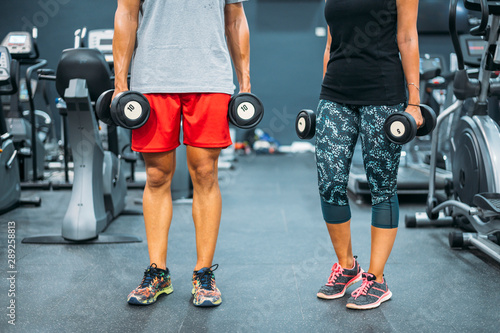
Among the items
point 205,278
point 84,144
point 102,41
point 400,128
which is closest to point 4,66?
point 84,144

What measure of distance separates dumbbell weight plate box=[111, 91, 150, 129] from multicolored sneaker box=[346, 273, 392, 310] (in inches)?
39.1

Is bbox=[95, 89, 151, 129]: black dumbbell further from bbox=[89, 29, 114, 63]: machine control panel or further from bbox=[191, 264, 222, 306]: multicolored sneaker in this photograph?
bbox=[89, 29, 114, 63]: machine control panel

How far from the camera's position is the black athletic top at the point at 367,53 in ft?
5.45

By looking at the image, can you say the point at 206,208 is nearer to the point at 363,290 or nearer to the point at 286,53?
the point at 363,290

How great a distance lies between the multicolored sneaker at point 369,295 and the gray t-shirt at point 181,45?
909mm

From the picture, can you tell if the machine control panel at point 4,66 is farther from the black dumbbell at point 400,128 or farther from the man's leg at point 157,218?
the black dumbbell at point 400,128

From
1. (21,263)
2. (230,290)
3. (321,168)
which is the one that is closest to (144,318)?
(230,290)

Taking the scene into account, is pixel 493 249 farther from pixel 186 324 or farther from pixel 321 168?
pixel 186 324

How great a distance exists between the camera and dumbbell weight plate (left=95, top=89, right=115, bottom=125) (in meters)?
1.74

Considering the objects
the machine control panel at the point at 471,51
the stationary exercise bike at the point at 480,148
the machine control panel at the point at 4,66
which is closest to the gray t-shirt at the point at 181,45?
the stationary exercise bike at the point at 480,148

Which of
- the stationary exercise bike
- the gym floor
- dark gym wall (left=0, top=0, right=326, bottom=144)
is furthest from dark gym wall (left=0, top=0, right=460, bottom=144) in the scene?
the stationary exercise bike

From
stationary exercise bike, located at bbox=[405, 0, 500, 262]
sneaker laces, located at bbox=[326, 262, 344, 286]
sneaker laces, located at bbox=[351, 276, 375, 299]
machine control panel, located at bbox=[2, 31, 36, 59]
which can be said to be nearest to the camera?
sneaker laces, located at bbox=[351, 276, 375, 299]

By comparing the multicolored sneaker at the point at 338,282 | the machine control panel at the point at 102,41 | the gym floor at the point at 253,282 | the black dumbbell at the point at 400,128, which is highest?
the machine control panel at the point at 102,41

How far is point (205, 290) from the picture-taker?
5.83ft
